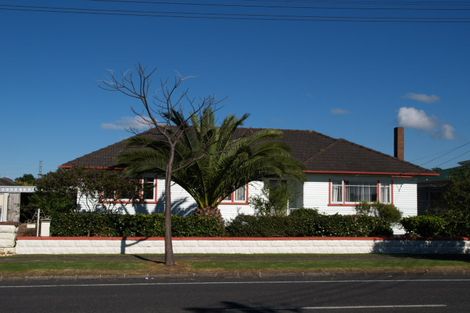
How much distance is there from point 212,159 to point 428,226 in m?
8.81

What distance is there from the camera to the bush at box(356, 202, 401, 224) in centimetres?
2809

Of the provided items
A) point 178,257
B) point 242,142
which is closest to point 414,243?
point 242,142

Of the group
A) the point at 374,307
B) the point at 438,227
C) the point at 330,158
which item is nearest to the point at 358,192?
the point at 330,158

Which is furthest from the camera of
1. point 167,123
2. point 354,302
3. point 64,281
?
point 167,123

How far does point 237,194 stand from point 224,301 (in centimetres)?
1752

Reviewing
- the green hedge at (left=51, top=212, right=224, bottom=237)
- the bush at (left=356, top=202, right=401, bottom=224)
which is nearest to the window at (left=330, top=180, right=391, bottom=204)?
the bush at (left=356, top=202, right=401, bottom=224)

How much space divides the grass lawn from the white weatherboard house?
8616 mm

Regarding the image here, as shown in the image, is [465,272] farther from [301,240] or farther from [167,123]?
[167,123]

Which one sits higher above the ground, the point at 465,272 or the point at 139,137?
the point at 139,137

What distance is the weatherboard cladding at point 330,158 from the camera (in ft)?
93.6

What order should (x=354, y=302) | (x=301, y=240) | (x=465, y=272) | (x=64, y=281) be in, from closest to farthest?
(x=354, y=302)
(x=64, y=281)
(x=465, y=272)
(x=301, y=240)

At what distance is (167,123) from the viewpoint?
18312 millimetres

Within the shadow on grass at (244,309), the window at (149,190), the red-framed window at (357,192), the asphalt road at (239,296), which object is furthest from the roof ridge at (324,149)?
the shadow on grass at (244,309)

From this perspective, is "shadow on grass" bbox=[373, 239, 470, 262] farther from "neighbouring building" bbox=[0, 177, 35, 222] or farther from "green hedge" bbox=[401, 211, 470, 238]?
"neighbouring building" bbox=[0, 177, 35, 222]
